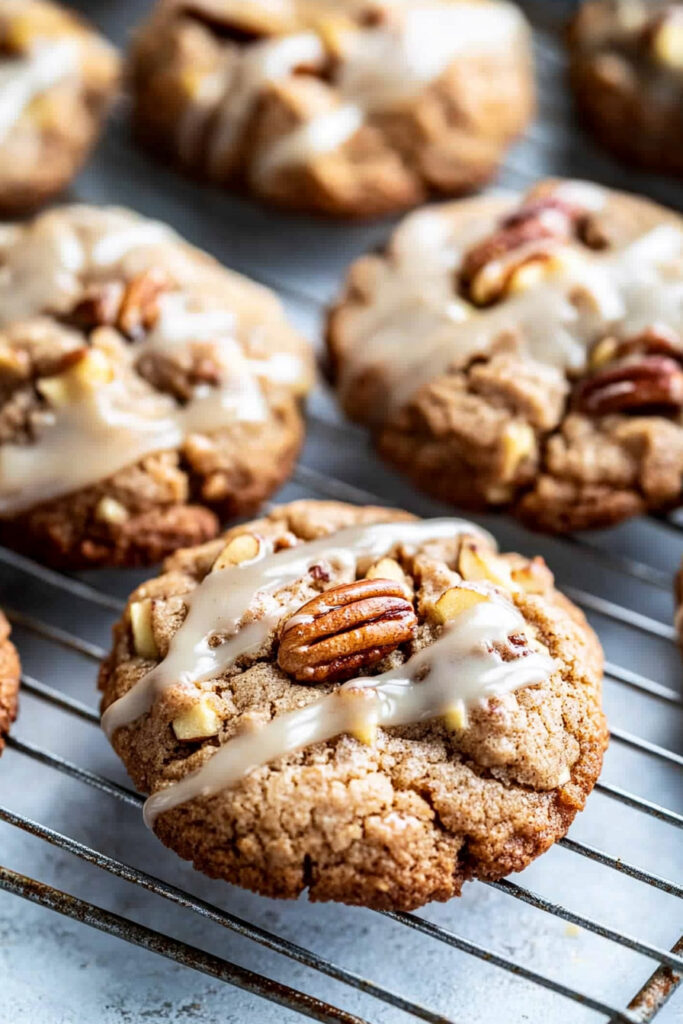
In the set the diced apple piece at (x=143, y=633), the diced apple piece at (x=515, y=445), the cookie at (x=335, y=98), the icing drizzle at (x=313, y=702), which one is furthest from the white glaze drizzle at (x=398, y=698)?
the cookie at (x=335, y=98)

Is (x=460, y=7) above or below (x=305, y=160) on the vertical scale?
above

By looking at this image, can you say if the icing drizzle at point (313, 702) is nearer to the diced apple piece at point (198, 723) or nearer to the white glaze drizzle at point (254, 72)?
the diced apple piece at point (198, 723)

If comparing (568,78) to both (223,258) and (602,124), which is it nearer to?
(602,124)

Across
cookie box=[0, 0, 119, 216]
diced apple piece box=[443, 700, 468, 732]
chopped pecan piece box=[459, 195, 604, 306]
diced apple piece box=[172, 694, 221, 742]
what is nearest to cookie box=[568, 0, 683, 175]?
chopped pecan piece box=[459, 195, 604, 306]

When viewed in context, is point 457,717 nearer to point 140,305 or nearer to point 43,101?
point 140,305

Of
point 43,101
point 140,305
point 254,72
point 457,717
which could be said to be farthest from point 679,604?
point 43,101

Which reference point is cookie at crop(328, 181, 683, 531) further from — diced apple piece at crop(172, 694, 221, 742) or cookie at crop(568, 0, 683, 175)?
diced apple piece at crop(172, 694, 221, 742)

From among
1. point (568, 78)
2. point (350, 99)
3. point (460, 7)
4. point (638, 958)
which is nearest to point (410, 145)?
point (350, 99)

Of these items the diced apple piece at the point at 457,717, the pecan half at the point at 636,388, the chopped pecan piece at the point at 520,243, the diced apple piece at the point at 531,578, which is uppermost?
the chopped pecan piece at the point at 520,243
